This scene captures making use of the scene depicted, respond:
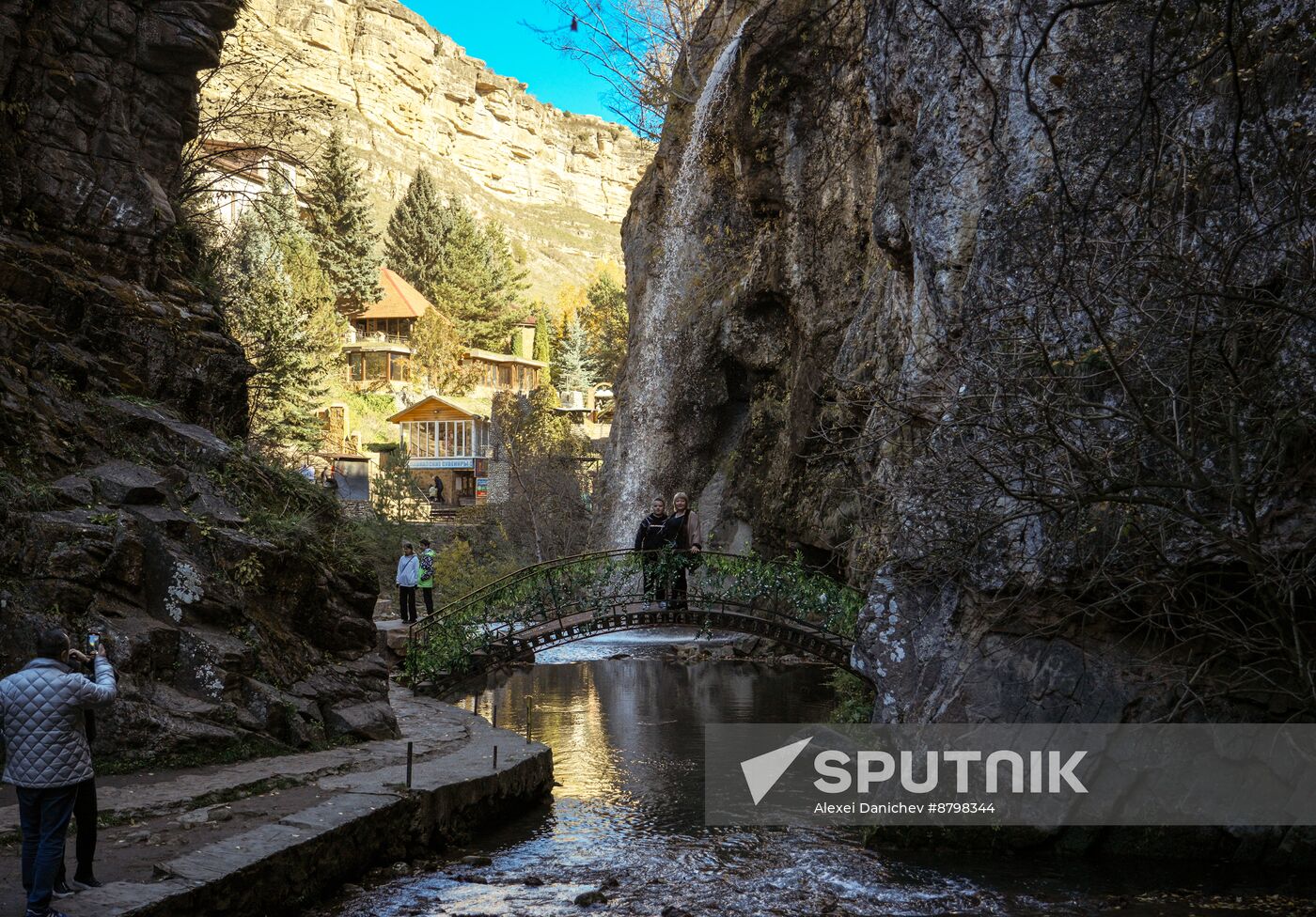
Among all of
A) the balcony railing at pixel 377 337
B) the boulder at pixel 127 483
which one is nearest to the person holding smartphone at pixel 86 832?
the boulder at pixel 127 483

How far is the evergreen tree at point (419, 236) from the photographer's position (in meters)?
71.9

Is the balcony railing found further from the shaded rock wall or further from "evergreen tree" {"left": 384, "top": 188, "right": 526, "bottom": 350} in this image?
the shaded rock wall

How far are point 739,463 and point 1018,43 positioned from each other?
1716 centimetres

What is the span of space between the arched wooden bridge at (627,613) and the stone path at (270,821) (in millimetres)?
4285

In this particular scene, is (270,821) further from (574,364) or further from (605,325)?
(605,325)

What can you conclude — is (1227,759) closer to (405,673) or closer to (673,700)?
(673,700)

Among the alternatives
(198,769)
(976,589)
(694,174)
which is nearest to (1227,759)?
(976,589)

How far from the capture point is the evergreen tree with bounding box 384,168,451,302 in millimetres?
71875

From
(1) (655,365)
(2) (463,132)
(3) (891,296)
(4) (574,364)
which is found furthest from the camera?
(2) (463,132)

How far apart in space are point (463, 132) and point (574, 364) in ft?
246

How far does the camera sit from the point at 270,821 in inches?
336

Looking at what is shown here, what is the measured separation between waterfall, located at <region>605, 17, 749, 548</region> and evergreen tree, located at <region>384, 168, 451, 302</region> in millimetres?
41766

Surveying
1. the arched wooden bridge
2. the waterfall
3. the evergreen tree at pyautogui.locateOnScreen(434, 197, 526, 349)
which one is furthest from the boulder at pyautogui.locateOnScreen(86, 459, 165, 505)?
the evergreen tree at pyautogui.locateOnScreen(434, 197, 526, 349)

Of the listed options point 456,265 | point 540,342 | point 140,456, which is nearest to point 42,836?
point 140,456
